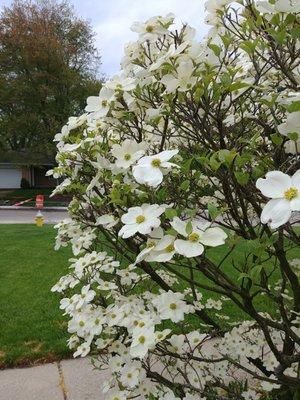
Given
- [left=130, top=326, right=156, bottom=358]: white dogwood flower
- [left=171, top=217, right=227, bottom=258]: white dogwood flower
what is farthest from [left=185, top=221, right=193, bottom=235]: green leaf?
[left=130, top=326, right=156, bottom=358]: white dogwood flower

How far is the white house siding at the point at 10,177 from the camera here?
3384 cm

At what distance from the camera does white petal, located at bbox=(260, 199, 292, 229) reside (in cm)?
106

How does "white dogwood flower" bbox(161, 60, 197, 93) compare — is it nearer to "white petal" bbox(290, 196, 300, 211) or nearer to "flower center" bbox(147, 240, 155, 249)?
"flower center" bbox(147, 240, 155, 249)

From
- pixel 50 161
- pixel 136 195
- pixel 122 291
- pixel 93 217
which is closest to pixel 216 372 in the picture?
pixel 122 291

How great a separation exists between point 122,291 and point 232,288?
1052 mm

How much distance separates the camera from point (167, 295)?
6.30 feet

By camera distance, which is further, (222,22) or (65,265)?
(65,265)

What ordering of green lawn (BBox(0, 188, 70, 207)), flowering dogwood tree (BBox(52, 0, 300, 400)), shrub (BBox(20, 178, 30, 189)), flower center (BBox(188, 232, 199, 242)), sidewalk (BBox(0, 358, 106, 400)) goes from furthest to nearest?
shrub (BBox(20, 178, 30, 189)) → green lawn (BBox(0, 188, 70, 207)) → sidewalk (BBox(0, 358, 106, 400)) → flowering dogwood tree (BBox(52, 0, 300, 400)) → flower center (BBox(188, 232, 199, 242))

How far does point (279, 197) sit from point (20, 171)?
34736 millimetres

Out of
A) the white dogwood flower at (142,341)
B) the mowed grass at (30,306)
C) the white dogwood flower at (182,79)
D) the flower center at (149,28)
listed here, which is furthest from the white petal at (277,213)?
the mowed grass at (30,306)

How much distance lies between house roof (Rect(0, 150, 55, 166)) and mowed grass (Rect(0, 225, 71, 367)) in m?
21.5

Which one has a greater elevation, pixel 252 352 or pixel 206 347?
pixel 252 352

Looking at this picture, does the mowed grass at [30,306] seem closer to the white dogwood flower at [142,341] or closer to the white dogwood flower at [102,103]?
the white dogwood flower at [142,341]

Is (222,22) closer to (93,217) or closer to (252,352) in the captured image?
(93,217)
